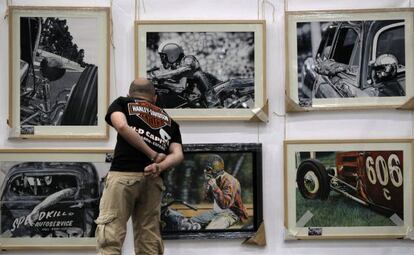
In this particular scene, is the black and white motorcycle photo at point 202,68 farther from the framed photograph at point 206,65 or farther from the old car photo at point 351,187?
the old car photo at point 351,187

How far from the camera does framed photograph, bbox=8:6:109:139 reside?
2746 mm

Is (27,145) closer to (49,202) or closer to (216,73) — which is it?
(49,202)

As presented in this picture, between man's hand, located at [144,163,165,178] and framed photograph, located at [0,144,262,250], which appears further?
framed photograph, located at [0,144,262,250]

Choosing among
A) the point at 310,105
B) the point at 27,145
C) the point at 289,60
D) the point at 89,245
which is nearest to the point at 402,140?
the point at 310,105

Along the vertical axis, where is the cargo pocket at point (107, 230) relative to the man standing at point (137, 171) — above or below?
below

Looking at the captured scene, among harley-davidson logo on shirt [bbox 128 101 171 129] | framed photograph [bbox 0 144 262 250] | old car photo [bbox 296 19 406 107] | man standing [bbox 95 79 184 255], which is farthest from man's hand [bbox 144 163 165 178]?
old car photo [bbox 296 19 406 107]

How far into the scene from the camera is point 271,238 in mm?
2789

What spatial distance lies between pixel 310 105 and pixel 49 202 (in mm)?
1465

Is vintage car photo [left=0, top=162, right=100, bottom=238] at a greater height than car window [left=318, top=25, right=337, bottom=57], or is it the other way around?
car window [left=318, top=25, right=337, bottom=57]

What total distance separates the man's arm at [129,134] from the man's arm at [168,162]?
1.5 inches

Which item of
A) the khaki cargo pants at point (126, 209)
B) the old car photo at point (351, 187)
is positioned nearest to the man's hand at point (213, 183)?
the old car photo at point (351, 187)

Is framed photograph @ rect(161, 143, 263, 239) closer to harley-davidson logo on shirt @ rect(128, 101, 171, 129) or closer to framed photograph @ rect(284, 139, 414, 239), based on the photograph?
framed photograph @ rect(284, 139, 414, 239)

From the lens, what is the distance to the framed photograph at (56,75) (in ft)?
9.01

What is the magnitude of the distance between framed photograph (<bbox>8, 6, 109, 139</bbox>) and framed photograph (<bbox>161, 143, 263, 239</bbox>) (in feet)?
1.56
